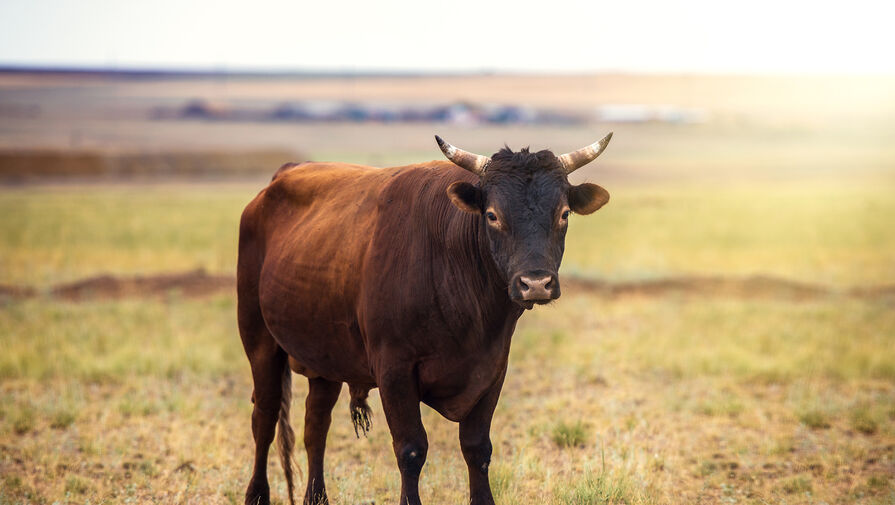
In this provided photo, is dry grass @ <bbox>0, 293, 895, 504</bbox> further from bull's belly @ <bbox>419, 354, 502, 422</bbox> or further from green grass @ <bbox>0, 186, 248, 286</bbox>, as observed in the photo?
green grass @ <bbox>0, 186, 248, 286</bbox>

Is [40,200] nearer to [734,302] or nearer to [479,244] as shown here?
[734,302]

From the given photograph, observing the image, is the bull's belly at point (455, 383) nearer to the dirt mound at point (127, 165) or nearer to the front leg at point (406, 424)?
the front leg at point (406, 424)

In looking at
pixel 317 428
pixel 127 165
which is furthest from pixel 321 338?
pixel 127 165

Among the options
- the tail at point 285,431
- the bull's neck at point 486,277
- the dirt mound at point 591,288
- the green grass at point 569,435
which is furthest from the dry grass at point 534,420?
the dirt mound at point 591,288

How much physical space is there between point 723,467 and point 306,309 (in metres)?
4.34

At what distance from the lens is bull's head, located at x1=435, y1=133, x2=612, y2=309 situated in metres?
5.58

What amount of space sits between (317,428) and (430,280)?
2179mm

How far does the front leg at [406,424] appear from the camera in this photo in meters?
5.93

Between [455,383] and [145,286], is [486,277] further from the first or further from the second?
[145,286]

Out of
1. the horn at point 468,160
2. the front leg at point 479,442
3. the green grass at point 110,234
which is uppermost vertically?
the horn at point 468,160

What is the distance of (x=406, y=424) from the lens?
5.96 metres

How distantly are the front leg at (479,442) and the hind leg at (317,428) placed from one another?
1.67 meters

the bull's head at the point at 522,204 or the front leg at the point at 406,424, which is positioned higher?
the bull's head at the point at 522,204

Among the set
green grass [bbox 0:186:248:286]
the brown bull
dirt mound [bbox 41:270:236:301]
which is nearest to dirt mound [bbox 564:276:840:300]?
dirt mound [bbox 41:270:236:301]
